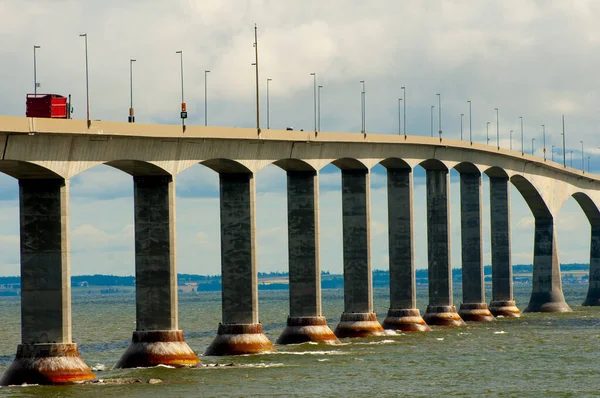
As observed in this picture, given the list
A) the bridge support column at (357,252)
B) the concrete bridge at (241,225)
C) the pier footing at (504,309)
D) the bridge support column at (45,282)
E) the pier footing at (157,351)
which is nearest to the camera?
the bridge support column at (45,282)

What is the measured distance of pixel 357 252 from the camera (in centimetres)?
9194

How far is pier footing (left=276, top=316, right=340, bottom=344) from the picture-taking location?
8338 cm

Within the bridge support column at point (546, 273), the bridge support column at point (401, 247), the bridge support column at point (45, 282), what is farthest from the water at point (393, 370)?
the bridge support column at point (546, 273)

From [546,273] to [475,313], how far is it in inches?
941

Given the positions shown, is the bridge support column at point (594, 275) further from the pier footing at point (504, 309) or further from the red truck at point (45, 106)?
the red truck at point (45, 106)

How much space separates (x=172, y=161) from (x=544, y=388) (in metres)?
21.7

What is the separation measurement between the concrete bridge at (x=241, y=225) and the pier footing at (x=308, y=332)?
9cm

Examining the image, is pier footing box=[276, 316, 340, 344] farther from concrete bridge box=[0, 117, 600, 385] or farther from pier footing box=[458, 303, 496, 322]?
pier footing box=[458, 303, 496, 322]

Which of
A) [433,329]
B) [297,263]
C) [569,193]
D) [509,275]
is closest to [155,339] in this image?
[297,263]

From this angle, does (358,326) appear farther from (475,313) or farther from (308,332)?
(475,313)

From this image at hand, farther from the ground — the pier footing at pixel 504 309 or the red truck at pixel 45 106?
the red truck at pixel 45 106

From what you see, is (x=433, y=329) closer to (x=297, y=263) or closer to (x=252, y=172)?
(x=297, y=263)

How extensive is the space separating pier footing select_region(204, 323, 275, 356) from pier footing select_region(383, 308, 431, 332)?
22413 mm

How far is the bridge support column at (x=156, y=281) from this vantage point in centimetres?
6750
